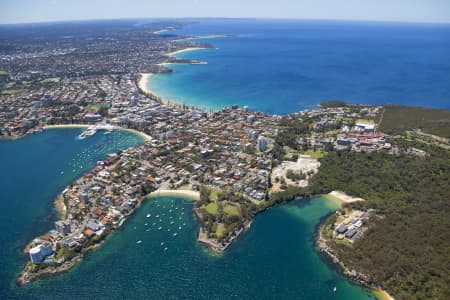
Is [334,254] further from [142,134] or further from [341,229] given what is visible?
[142,134]

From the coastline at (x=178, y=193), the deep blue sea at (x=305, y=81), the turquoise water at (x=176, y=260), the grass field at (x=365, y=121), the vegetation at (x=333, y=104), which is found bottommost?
the turquoise water at (x=176, y=260)

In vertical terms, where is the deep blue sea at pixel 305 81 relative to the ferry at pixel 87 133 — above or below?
above

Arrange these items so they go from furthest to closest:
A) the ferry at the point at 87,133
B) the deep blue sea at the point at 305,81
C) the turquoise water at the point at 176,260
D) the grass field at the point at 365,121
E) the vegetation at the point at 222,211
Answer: the deep blue sea at the point at 305,81 → the grass field at the point at 365,121 → the ferry at the point at 87,133 → the vegetation at the point at 222,211 → the turquoise water at the point at 176,260

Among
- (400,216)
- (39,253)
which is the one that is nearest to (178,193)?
(39,253)

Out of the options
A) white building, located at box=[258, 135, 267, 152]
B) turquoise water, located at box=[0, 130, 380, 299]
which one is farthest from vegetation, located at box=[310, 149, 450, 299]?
white building, located at box=[258, 135, 267, 152]

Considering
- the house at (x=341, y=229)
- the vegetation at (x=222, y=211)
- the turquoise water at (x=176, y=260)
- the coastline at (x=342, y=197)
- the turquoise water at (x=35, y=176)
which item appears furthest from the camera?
the coastline at (x=342, y=197)

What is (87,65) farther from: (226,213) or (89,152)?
(226,213)

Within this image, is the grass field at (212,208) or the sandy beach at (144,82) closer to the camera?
the grass field at (212,208)

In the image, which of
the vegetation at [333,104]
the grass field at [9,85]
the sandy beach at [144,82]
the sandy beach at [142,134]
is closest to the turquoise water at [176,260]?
the sandy beach at [142,134]

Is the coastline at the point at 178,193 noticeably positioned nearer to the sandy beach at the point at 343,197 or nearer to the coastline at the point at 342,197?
the coastline at the point at 342,197
